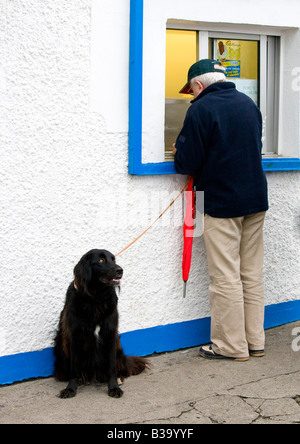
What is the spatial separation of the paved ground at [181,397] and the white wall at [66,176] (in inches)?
14.4

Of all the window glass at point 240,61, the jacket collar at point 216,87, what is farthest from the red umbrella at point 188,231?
the window glass at point 240,61

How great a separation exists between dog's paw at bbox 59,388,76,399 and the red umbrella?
4.15ft

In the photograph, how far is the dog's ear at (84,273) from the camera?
394cm

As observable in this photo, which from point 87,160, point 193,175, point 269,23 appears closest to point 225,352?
point 193,175

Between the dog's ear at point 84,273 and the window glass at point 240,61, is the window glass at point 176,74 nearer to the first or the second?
the window glass at point 240,61

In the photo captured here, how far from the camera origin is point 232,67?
552 centimetres

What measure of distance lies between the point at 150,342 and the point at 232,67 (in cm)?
245

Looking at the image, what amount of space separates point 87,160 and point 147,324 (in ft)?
4.44

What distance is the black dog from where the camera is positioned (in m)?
→ 3.96

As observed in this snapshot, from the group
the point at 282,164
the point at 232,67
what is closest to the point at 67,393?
the point at 282,164

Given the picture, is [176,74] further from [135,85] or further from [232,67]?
[135,85]

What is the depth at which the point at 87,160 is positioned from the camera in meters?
4.40

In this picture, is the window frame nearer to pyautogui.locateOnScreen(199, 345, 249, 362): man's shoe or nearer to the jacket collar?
the jacket collar

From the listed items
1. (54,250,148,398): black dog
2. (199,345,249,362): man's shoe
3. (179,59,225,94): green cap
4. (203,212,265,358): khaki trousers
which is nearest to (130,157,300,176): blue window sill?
(203,212,265,358): khaki trousers
